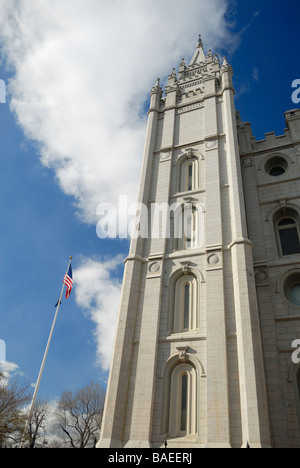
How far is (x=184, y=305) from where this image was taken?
16984mm

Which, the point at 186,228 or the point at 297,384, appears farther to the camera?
the point at 186,228

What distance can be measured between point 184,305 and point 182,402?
4510mm

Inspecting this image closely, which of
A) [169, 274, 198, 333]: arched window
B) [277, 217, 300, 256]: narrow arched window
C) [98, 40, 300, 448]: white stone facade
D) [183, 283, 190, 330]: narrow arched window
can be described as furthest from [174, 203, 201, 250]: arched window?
[277, 217, 300, 256]: narrow arched window

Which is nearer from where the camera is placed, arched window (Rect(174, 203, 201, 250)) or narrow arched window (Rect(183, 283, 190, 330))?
narrow arched window (Rect(183, 283, 190, 330))

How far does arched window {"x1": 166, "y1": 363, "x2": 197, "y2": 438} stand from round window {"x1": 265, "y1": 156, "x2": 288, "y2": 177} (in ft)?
46.5

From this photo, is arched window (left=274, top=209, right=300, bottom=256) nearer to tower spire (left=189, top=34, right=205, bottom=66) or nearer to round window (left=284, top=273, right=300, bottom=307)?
round window (left=284, top=273, right=300, bottom=307)

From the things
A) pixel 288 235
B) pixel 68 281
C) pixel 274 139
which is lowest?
pixel 68 281

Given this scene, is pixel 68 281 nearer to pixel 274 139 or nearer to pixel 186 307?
pixel 186 307

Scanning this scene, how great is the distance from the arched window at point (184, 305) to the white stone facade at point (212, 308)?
0.05 metres

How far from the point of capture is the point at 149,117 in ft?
89.3

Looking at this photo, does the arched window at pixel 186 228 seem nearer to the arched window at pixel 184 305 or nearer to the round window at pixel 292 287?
the arched window at pixel 184 305

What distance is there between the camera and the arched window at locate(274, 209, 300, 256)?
737 inches

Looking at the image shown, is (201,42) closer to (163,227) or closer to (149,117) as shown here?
(149,117)

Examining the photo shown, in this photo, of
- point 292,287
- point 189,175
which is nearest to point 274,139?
point 189,175
